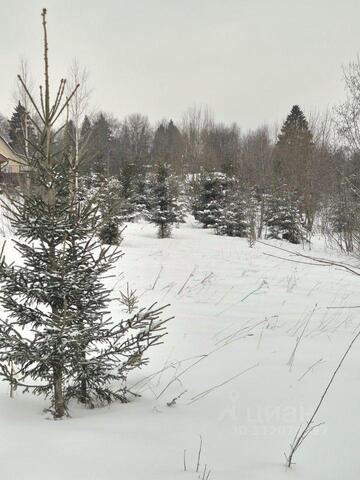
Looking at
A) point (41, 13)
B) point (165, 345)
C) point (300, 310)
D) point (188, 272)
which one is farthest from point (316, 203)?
point (41, 13)

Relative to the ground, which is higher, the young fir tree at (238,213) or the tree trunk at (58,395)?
the young fir tree at (238,213)

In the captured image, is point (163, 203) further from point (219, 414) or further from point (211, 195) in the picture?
point (219, 414)

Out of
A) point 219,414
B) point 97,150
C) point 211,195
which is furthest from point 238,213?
point 219,414

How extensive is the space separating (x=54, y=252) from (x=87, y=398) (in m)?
1.02

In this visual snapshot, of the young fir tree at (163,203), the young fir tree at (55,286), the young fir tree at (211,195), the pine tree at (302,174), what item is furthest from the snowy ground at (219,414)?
the young fir tree at (211,195)

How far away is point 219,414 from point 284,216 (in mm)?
16046

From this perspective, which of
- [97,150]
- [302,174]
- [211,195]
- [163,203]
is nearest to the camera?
[97,150]

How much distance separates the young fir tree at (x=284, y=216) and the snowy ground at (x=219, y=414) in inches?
507

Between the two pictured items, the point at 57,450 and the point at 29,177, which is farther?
the point at 29,177

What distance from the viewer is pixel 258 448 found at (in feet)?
5.84

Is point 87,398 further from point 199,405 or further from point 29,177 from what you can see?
point 29,177

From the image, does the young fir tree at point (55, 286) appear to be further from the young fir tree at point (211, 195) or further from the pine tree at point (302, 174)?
the pine tree at point (302, 174)

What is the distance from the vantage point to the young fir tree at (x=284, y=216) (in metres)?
17.1

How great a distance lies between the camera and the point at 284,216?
56.6 ft
